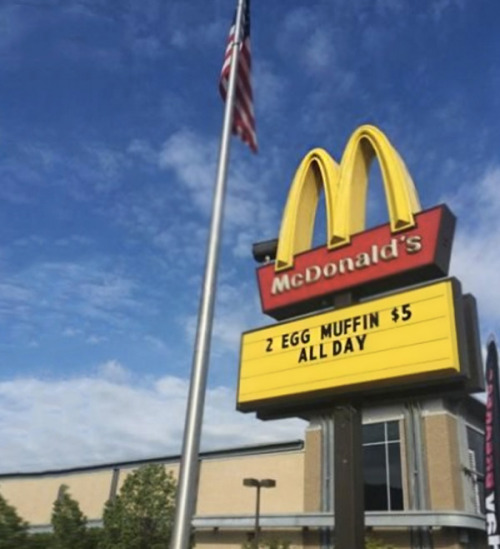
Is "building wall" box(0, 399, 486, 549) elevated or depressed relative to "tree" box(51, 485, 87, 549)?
elevated

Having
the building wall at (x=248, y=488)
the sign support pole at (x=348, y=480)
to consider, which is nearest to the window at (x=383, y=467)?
the building wall at (x=248, y=488)

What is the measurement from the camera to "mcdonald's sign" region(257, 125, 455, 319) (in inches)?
483

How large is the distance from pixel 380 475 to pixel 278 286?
Answer: 22008 millimetres

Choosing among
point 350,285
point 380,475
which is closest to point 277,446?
point 380,475

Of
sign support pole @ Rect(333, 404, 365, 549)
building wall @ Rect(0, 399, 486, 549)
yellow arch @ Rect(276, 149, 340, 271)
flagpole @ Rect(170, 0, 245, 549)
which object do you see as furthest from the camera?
building wall @ Rect(0, 399, 486, 549)

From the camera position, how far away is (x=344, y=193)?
45.6 ft

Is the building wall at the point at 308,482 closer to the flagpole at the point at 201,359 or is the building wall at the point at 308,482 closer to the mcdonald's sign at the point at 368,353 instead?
the mcdonald's sign at the point at 368,353

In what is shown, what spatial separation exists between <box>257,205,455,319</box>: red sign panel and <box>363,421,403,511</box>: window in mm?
21125

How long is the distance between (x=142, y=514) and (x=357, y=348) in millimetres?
27736

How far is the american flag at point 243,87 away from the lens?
12.2m

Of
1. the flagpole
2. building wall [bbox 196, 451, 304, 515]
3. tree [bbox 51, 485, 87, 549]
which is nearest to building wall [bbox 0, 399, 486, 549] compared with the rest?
building wall [bbox 196, 451, 304, 515]

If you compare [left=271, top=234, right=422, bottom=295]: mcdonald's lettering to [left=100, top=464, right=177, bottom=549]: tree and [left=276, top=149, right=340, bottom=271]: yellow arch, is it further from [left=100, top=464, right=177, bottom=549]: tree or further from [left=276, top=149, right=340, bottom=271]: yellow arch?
[left=100, top=464, right=177, bottom=549]: tree

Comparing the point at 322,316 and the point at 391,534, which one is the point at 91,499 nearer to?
the point at 391,534

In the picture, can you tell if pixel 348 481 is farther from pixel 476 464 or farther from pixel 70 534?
pixel 476 464
